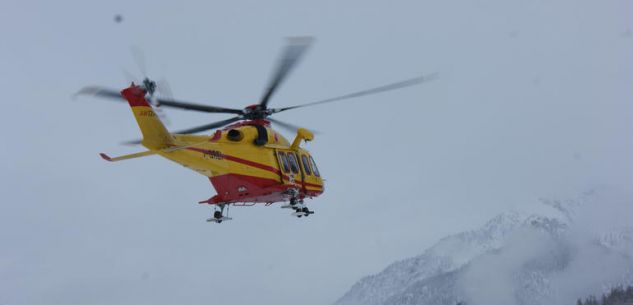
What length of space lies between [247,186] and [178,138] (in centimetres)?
472

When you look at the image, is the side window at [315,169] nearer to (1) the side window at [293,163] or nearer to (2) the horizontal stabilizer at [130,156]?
(1) the side window at [293,163]

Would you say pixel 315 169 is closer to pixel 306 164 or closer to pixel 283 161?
pixel 306 164

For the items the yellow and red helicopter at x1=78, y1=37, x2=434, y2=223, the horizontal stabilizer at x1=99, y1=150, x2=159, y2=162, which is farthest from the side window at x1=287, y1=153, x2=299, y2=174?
the horizontal stabilizer at x1=99, y1=150, x2=159, y2=162

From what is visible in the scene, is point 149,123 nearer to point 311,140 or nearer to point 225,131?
point 225,131

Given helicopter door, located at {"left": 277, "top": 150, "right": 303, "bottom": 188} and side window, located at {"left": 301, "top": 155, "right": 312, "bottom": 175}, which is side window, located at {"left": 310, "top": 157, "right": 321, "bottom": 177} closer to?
side window, located at {"left": 301, "top": 155, "right": 312, "bottom": 175}

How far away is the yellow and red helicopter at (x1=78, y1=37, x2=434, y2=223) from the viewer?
1421 inches

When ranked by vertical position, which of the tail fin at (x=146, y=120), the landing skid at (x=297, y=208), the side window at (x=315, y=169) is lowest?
the landing skid at (x=297, y=208)

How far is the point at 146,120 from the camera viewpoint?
35.9m

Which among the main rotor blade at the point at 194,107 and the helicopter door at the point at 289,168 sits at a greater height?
the main rotor blade at the point at 194,107

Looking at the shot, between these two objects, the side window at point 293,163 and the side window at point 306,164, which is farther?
the side window at point 306,164

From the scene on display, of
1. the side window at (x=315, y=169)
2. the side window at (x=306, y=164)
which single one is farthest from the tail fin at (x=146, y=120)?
the side window at (x=315, y=169)

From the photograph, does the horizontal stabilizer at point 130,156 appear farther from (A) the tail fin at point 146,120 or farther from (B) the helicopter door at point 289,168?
(B) the helicopter door at point 289,168

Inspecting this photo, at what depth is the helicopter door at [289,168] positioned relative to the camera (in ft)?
136

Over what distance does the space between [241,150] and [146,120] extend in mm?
5888
